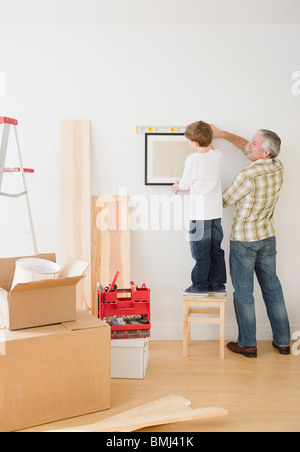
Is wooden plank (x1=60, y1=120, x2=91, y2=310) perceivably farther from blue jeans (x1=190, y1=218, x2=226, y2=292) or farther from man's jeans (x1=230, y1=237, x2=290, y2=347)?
man's jeans (x1=230, y1=237, x2=290, y2=347)

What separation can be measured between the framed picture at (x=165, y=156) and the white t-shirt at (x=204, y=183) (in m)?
0.24

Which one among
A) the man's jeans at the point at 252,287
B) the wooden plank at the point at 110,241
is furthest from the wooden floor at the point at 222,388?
the wooden plank at the point at 110,241

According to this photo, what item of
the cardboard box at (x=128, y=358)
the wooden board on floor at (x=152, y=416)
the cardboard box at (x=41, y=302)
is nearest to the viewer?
the wooden board on floor at (x=152, y=416)

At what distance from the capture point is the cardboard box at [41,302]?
2148 mm

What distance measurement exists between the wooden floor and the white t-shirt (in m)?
1.06

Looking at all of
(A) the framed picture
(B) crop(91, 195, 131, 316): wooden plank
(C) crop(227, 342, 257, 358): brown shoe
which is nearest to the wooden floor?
(C) crop(227, 342, 257, 358): brown shoe

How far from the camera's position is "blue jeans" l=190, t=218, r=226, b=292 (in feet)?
10.6

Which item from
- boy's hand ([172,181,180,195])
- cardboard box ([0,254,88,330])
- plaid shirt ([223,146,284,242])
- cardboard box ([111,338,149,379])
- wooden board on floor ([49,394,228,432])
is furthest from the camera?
boy's hand ([172,181,180,195])

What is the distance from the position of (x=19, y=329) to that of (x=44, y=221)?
1431 mm

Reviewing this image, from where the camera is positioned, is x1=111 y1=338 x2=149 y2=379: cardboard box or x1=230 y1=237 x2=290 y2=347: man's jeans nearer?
x1=111 y1=338 x2=149 y2=379: cardboard box

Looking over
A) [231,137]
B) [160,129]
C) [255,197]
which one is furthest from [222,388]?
[160,129]

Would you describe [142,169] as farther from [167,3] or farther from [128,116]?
[167,3]

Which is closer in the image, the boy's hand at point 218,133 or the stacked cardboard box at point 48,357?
the stacked cardboard box at point 48,357

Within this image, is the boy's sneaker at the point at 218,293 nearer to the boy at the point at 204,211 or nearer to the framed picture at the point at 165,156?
the boy at the point at 204,211
